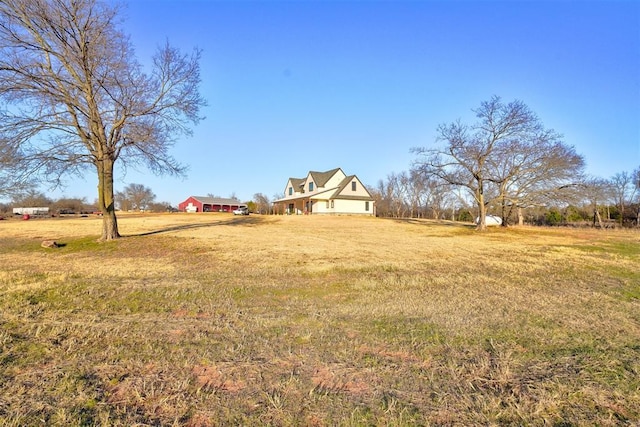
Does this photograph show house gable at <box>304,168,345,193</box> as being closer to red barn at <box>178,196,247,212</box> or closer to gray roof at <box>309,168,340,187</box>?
gray roof at <box>309,168,340,187</box>

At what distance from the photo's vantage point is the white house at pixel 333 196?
1700 inches

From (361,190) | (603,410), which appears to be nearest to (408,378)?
(603,410)

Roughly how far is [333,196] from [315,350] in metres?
39.4

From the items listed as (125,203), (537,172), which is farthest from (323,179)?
(125,203)

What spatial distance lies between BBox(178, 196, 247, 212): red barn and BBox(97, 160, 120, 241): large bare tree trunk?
5995cm

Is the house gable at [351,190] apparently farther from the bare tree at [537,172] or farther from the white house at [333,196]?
the bare tree at [537,172]

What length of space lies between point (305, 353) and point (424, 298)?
3.34 metres

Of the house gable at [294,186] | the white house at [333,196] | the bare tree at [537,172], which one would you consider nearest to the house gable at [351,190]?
the white house at [333,196]

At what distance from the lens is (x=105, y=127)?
13922 millimetres

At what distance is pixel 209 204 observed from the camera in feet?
244

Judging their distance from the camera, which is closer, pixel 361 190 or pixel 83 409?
pixel 83 409

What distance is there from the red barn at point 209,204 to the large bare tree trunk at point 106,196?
5995 cm

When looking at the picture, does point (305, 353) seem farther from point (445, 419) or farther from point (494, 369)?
point (494, 369)

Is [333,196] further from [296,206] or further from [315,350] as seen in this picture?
[315,350]
